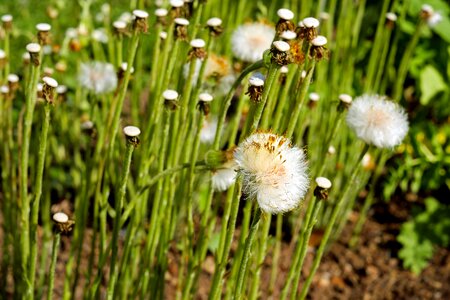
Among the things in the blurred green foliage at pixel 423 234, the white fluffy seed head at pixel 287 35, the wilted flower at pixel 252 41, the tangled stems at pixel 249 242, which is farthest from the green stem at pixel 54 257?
the blurred green foliage at pixel 423 234

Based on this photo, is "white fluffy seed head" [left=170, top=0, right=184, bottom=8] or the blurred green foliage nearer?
"white fluffy seed head" [left=170, top=0, right=184, bottom=8]

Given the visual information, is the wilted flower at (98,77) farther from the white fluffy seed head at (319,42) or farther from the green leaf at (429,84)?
the green leaf at (429,84)

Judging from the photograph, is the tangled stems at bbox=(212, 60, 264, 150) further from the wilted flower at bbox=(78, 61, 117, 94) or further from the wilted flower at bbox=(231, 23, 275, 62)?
the wilted flower at bbox=(78, 61, 117, 94)

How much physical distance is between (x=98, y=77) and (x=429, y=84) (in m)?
1.16

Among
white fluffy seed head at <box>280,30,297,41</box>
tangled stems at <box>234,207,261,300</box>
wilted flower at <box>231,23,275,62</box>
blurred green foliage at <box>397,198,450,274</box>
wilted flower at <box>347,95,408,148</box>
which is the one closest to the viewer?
tangled stems at <box>234,207,261,300</box>

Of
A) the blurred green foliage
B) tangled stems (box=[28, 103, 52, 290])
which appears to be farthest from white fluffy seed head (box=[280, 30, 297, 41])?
the blurred green foliage

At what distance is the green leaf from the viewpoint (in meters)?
2.33

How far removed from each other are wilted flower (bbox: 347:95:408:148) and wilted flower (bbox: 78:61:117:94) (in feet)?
2.26

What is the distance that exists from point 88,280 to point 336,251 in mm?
1003

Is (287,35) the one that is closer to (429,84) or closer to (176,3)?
(176,3)

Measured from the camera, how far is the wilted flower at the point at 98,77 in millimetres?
1805

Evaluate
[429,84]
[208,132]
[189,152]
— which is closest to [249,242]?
[189,152]

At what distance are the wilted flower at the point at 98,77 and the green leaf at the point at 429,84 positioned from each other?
3.54 ft

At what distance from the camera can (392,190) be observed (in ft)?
7.52
